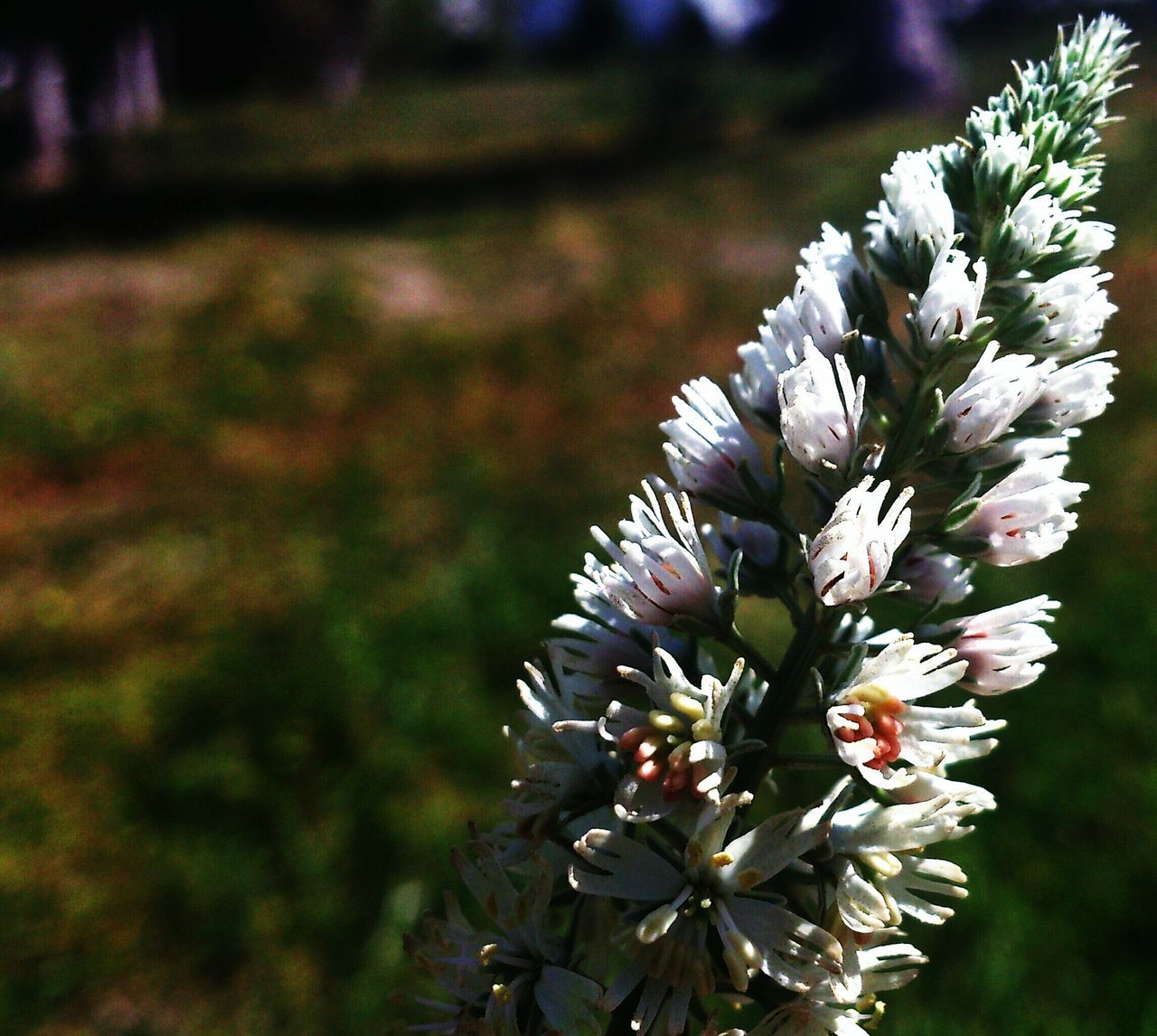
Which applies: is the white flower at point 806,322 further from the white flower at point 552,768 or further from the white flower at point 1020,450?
the white flower at point 552,768

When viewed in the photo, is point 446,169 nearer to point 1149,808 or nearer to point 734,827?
point 1149,808

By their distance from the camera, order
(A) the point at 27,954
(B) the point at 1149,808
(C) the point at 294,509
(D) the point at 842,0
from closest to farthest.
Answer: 1. (A) the point at 27,954
2. (B) the point at 1149,808
3. (C) the point at 294,509
4. (D) the point at 842,0

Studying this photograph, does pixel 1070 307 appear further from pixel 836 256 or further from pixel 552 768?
pixel 552 768

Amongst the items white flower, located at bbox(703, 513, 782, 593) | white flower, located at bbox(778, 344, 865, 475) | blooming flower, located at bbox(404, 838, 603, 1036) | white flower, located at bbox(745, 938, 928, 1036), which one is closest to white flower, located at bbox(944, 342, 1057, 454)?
white flower, located at bbox(778, 344, 865, 475)

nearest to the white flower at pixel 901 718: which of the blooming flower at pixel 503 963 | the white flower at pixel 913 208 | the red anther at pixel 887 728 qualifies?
the red anther at pixel 887 728

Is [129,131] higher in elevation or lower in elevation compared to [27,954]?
higher

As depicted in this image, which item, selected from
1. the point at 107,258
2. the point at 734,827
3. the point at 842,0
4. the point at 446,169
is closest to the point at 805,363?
the point at 734,827
